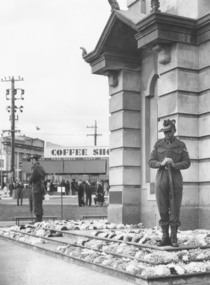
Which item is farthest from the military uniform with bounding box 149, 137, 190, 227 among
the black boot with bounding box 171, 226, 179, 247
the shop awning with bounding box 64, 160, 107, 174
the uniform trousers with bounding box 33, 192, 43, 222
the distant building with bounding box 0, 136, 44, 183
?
the distant building with bounding box 0, 136, 44, 183

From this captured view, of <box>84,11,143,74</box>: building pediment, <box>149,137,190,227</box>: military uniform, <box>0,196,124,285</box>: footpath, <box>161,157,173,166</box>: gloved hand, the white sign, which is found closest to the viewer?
<box>0,196,124,285</box>: footpath

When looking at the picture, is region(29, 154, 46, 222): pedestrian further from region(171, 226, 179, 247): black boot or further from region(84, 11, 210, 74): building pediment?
region(171, 226, 179, 247): black boot

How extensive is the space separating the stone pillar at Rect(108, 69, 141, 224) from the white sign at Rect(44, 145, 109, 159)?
53756 mm

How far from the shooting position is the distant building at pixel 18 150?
10591 centimetres

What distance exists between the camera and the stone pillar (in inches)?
625

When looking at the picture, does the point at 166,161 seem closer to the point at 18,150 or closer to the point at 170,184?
the point at 170,184

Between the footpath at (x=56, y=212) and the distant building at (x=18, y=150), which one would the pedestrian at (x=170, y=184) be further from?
the distant building at (x=18, y=150)

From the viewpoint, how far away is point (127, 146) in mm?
15945

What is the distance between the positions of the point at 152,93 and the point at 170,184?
21.2 feet

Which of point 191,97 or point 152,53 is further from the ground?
point 152,53

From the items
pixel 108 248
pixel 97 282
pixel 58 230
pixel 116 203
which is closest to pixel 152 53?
pixel 116 203

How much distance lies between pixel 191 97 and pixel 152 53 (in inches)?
101

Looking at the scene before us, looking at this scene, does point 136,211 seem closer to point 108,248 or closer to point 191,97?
point 191,97

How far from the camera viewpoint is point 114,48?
52.3ft
